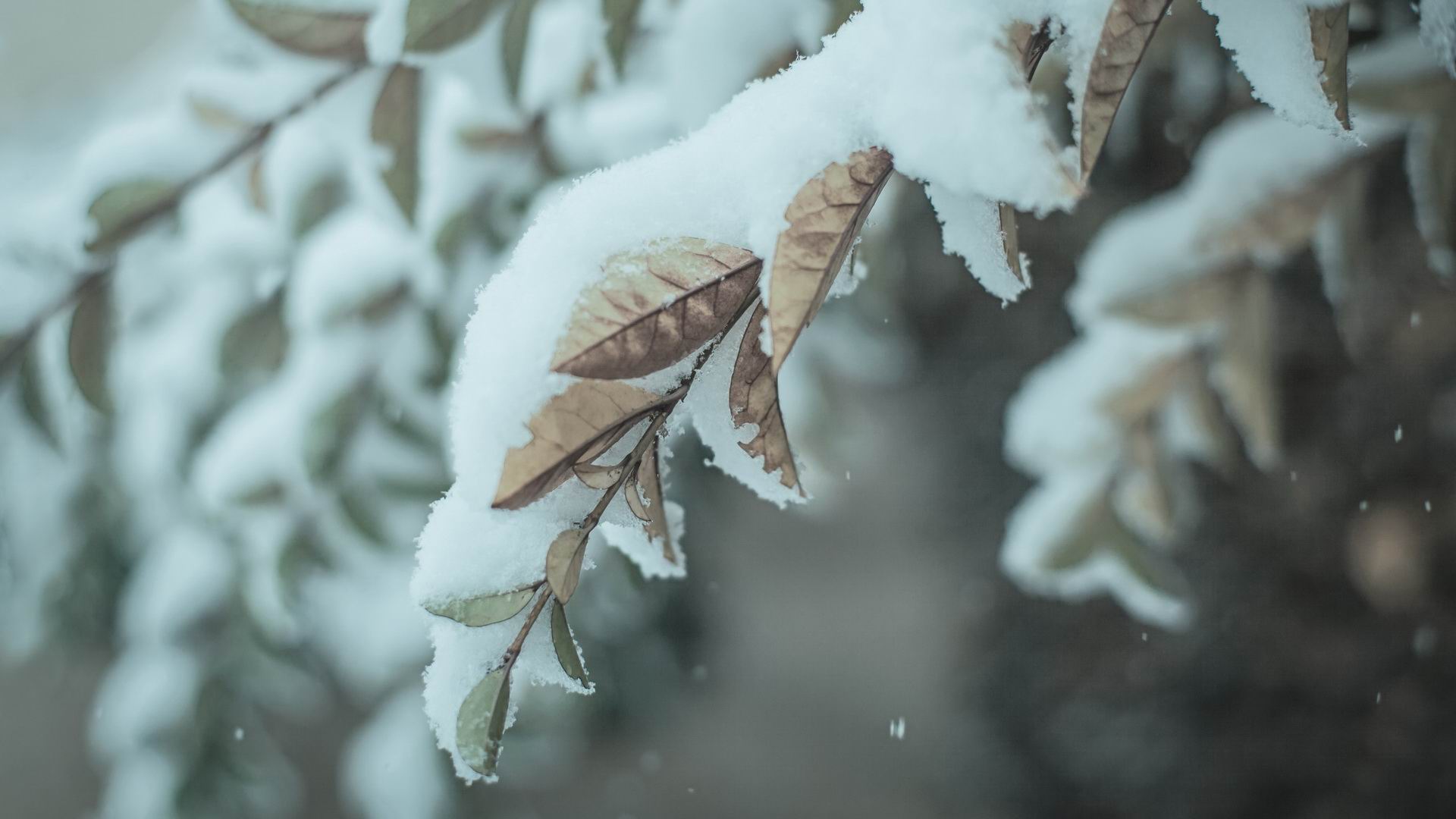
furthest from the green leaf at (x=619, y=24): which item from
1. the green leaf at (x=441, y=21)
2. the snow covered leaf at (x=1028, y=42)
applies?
the snow covered leaf at (x=1028, y=42)

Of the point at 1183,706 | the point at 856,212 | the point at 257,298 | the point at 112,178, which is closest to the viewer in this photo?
the point at 856,212

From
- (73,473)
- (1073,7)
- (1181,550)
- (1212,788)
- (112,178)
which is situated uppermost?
(1073,7)

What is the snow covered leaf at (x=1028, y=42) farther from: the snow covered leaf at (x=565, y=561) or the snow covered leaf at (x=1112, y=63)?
the snow covered leaf at (x=565, y=561)

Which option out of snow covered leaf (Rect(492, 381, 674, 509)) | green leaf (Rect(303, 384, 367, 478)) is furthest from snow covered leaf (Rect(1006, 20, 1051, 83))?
green leaf (Rect(303, 384, 367, 478))

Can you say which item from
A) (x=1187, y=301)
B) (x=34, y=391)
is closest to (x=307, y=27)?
(x=34, y=391)

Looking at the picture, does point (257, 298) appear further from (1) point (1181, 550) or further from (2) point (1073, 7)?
(1) point (1181, 550)

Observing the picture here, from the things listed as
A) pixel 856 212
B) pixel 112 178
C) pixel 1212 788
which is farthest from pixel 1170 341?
pixel 1212 788

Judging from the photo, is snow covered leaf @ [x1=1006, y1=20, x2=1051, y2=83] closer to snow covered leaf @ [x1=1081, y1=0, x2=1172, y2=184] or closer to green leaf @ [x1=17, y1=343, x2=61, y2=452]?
snow covered leaf @ [x1=1081, y1=0, x2=1172, y2=184]

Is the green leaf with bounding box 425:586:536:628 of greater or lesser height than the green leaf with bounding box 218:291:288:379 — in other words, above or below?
above
